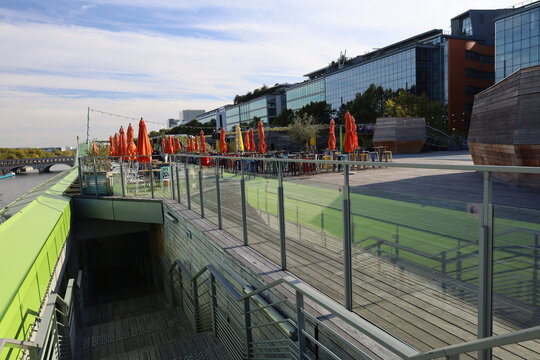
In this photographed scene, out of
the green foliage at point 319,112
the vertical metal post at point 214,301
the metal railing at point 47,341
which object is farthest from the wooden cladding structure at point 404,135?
the green foliage at point 319,112

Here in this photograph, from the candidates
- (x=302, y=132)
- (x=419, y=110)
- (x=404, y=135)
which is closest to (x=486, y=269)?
(x=404, y=135)

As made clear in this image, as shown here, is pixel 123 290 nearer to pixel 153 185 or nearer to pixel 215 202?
pixel 153 185

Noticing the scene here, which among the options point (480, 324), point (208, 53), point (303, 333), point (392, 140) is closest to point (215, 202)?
point (303, 333)

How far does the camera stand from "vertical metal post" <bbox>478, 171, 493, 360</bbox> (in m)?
2.16

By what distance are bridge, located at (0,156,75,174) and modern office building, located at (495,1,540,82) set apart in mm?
92717

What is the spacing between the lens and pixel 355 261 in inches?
132

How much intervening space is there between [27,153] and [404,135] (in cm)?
11671

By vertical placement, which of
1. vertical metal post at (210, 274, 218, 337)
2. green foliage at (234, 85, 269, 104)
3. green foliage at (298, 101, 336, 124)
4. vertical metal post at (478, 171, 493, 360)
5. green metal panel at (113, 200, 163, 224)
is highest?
green foliage at (234, 85, 269, 104)

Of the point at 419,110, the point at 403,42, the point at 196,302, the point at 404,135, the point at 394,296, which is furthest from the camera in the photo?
the point at 403,42

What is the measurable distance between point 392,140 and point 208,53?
17894 millimetres

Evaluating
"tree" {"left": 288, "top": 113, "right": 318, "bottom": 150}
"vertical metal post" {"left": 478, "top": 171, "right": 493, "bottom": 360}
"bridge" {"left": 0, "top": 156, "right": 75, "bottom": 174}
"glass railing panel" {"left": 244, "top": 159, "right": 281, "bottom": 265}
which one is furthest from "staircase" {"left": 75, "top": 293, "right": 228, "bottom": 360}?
"bridge" {"left": 0, "top": 156, "right": 75, "bottom": 174}

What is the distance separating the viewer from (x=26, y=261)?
19.3 ft

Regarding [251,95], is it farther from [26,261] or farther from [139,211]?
[26,261]

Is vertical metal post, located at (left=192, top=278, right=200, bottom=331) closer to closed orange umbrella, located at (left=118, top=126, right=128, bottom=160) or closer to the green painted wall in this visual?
the green painted wall
